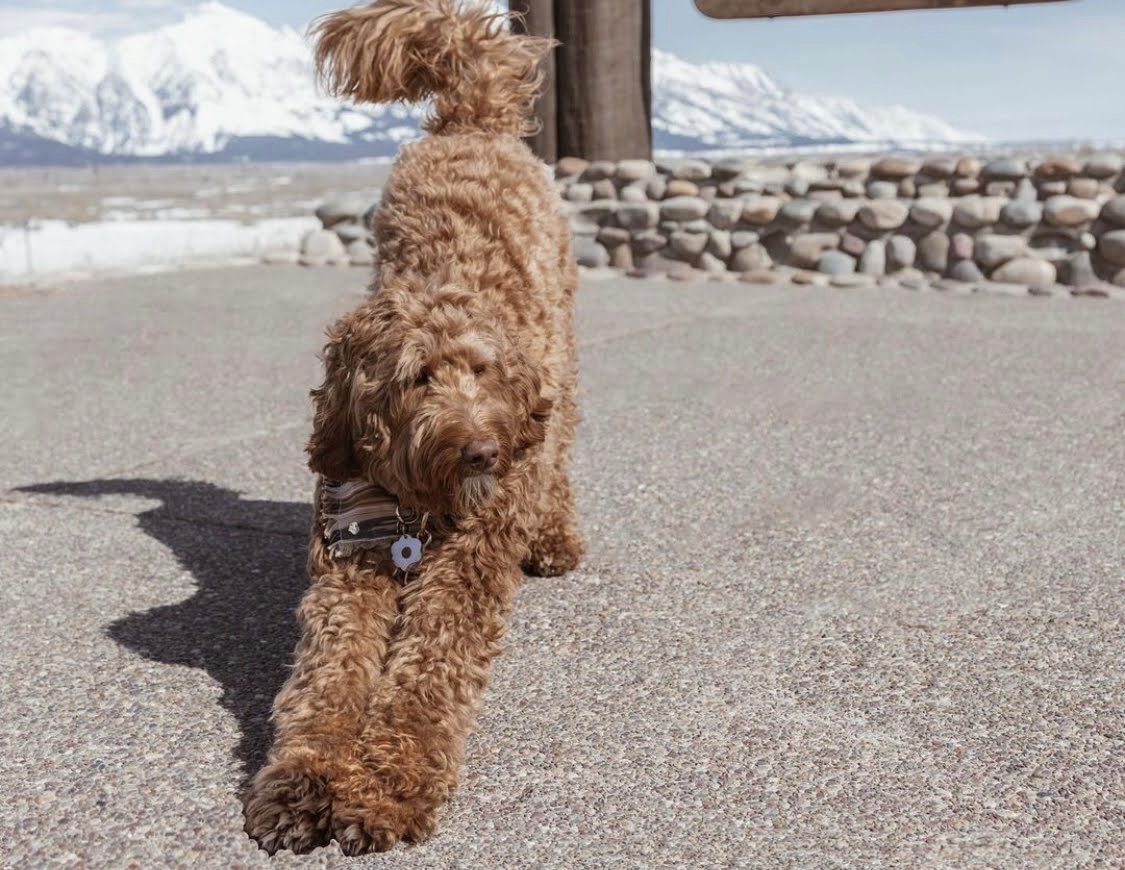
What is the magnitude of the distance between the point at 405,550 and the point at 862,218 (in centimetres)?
1137

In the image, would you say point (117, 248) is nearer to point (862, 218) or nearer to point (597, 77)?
point (597, 77)

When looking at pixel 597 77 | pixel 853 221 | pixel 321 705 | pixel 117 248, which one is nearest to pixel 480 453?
pixel 321 705

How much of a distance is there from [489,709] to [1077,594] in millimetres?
2397

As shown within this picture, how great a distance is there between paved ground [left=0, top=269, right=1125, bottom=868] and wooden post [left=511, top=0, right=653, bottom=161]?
6.63 meters

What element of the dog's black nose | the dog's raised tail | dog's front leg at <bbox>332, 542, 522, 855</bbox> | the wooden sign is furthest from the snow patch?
the dog's black nose

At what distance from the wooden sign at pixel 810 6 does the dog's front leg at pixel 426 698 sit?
1200 centimetres

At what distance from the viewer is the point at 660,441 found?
7.70 m

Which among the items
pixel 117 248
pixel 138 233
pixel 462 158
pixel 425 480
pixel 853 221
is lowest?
pixel 138 233

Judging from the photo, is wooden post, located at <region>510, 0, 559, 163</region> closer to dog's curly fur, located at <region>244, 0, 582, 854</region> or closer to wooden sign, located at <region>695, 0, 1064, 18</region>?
wooden sign, located at <region>695, 0, 1064, 18</region>

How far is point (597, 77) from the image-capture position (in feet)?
50.1

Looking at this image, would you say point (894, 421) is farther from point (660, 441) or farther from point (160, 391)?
point (160, 391)

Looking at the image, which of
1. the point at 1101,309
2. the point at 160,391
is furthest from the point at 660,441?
the point at 1101,309

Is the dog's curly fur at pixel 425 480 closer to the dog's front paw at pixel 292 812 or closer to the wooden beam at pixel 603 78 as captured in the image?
the dog's front paw at pixel 292 812

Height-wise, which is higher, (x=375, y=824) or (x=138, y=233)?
(x=375, y=824)
